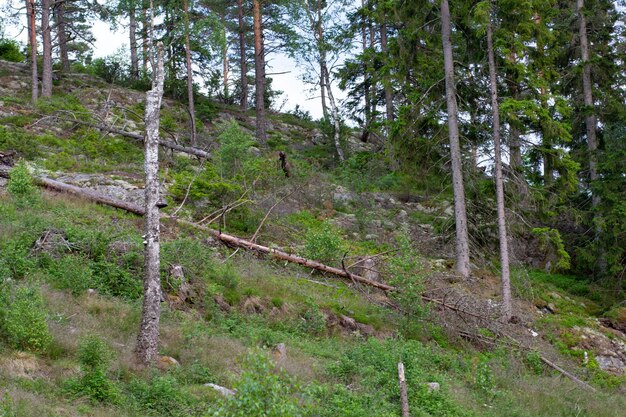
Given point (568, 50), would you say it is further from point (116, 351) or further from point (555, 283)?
point (116, 351)

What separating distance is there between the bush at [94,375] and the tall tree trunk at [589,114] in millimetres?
16107

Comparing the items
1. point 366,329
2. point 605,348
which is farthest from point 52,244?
point 605,348

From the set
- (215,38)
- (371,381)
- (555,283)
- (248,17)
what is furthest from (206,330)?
(248,17)

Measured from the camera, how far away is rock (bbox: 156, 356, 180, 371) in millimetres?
8981

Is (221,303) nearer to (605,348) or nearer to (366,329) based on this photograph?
(366,329)

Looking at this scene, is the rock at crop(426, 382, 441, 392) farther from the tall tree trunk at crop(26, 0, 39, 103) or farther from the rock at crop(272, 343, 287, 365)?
the tall tree trunk at crop(26, 0, 39, 103)

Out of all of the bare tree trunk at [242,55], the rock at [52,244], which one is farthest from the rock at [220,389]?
the bare tree trunk at [242,55]

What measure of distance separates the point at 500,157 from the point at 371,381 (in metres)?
9.35

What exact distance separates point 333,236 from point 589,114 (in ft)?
36.4

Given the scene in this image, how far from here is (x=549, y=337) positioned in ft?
51.4

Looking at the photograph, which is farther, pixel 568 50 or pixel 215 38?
pixel 568 50

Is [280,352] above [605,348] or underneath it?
above

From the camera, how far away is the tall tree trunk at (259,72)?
88.6 ft

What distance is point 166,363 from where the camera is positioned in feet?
30.1
